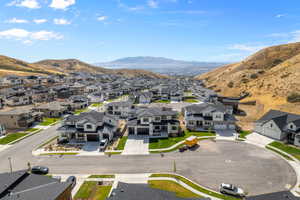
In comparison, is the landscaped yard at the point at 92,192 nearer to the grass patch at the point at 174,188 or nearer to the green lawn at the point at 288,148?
the grass patch at the point at 174,188

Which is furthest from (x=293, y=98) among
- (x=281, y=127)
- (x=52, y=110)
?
(x=52, y=110)

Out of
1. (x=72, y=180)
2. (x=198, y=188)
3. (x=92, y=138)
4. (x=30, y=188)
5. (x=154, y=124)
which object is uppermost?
(x=154, y=124)

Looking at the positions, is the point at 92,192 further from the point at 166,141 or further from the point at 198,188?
the point at 166,141

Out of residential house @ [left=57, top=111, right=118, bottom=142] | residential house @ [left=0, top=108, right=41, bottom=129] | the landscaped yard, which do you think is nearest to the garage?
residential house @ [left=57, top=111, right=118, bottom=142]

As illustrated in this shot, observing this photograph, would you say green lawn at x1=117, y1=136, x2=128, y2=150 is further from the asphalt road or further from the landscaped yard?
the landscaped yard

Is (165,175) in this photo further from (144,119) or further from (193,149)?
(144,119)

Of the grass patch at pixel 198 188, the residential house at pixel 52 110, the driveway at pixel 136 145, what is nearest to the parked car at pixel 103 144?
the driveway at pixel 136 145
